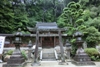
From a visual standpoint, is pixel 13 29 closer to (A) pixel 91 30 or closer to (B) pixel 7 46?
(B) pixel 7 46

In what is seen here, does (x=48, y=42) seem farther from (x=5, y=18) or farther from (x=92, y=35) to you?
(x=92, y=35)

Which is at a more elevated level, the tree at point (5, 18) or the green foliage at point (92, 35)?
the tree at point (5, 18)

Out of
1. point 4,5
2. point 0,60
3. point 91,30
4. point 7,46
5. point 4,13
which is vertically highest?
point 4,5

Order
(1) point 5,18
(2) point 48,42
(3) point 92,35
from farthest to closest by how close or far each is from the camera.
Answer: (2) point 48,42
(1) point 5,18
(3) point 92,35

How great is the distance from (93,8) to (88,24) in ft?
18.0

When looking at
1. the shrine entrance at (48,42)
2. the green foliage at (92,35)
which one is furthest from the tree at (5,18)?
the green foliage at (92,35)

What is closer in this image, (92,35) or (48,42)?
(92,35)

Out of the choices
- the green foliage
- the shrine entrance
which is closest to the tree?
the shrine entrance

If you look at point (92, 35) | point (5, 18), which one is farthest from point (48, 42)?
point (92, 35)

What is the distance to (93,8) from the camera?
21359 millimetres

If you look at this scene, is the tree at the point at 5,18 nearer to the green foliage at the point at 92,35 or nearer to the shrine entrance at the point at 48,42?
the shrine entrance at the point at 48,42

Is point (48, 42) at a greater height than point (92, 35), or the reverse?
point (92, 35)

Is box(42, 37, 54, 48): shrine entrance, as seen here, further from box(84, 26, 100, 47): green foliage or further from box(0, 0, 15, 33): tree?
box(84, 26, 100, 47): green foliage

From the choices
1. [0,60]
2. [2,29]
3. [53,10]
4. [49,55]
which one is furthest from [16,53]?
[53,10]
